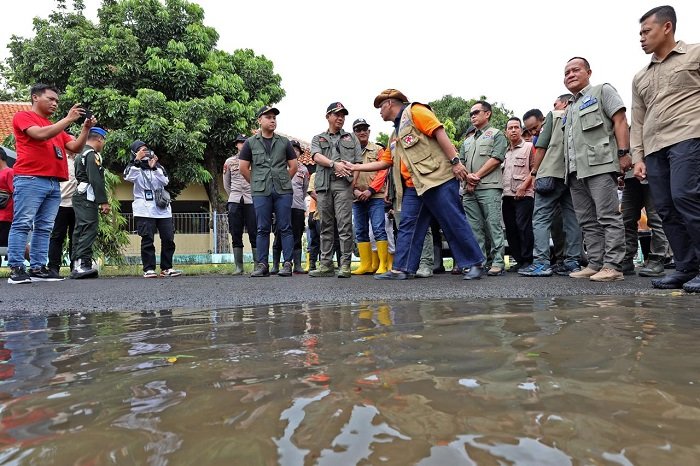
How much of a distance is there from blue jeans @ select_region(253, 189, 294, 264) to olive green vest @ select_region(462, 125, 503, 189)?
2.21 meters

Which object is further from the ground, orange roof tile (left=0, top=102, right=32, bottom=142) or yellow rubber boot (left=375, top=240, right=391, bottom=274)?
orange roof tile (left=0, top=102, right=32, bottom=142)

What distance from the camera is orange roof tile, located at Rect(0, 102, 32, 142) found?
56.2ft

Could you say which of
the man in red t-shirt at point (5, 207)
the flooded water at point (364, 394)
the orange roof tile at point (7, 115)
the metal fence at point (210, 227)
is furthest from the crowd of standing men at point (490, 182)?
the orange roof tile at point (7, 115)

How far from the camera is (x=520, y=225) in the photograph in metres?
5.80

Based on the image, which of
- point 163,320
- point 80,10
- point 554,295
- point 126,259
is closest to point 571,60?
point 554,295

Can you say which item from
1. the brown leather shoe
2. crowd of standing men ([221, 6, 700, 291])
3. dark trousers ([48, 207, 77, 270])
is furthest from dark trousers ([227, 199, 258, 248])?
the brown leather shoe

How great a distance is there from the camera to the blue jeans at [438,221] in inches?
180

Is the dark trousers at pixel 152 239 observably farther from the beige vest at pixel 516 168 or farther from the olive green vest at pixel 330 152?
the beige vest at pixel 516 168

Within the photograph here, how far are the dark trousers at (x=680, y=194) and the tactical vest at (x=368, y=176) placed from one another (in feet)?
9.33

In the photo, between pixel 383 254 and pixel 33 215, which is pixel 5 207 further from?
pixel 383 254

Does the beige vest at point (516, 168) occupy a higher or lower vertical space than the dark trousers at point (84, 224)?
higher

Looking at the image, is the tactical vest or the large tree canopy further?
the large tree canopy

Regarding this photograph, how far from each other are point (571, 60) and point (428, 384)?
4287mm

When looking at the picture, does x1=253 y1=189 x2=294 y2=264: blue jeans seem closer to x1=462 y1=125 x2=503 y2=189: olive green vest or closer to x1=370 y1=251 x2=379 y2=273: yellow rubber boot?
x1=370 y1=251 x2=379 y2=273: yellow rubber boot
